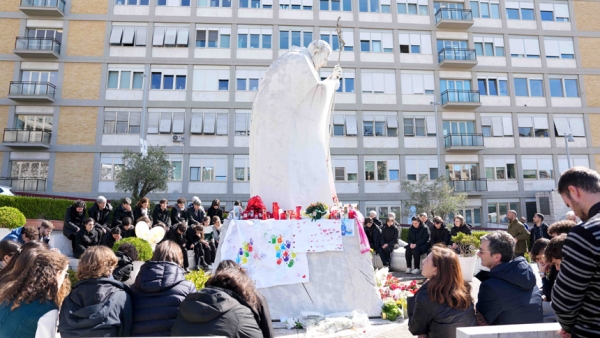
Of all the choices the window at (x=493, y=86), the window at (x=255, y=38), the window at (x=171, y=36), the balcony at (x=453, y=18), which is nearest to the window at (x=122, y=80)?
the window at (x=171, y=36)

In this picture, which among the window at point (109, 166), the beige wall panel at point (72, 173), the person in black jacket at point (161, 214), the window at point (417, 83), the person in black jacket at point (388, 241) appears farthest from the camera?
the window at point (417, 83)

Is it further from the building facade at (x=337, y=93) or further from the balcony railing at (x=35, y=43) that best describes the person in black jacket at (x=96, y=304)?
the balcony railing at (x=35, y=43)

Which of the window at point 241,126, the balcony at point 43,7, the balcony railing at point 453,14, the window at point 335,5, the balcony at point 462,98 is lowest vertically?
the window at point 241,126

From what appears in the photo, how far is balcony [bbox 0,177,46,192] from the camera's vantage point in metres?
27.5

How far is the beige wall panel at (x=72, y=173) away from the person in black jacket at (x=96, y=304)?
92.9 ft

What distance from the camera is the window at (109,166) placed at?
92.9 feet

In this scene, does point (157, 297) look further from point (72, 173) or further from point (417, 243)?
point (72, 173)

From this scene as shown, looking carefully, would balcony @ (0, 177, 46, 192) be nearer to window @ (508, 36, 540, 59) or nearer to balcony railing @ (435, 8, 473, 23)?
balcony railing @ (435, 8, 473, 23)

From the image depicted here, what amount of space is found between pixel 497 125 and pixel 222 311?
3370 centimetres

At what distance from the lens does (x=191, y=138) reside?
29.3m

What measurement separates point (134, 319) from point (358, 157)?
27831mm

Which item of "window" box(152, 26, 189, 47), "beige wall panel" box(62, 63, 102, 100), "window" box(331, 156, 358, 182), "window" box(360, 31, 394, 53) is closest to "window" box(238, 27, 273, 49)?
"window" box(152, 26, 189, 47)

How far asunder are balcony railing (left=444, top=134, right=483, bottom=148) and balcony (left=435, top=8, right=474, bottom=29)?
9.26 m

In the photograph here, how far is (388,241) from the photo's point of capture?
13.4 meters
